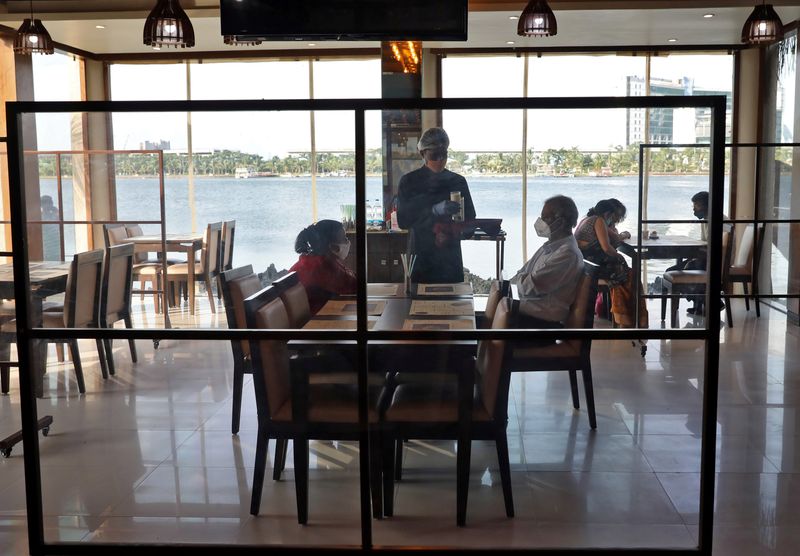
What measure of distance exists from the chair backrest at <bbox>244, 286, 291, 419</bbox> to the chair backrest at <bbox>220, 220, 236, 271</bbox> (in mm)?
128

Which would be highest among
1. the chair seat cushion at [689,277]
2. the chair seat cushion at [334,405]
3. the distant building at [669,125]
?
the distant building at [669,125]

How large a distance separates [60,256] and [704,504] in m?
2.31

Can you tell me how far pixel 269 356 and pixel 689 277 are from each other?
132cm

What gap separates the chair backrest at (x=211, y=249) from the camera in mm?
2412

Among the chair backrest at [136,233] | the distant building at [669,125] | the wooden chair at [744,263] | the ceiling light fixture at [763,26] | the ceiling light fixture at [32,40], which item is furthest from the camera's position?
the wooden chair at [744,263]

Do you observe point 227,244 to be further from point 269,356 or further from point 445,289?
point 445,289

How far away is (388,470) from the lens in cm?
260

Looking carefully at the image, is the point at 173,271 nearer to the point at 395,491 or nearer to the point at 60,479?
the point at 60,479

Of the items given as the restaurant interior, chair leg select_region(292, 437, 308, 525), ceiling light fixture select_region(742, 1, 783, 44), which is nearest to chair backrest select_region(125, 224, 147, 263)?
the restaurant interior

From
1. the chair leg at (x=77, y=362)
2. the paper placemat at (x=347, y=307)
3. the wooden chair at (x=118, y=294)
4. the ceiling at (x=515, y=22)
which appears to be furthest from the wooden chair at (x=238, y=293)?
the ceiling at (x=515, y=22)

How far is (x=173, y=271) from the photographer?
262 centimetres

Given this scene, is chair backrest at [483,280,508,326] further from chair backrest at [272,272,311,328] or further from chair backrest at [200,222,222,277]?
chair backrest at [200,222,222,277]

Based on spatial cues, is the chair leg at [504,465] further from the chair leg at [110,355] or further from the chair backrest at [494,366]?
the chair leg at [110,355]

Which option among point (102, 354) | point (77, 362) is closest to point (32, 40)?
point (77, 362)
